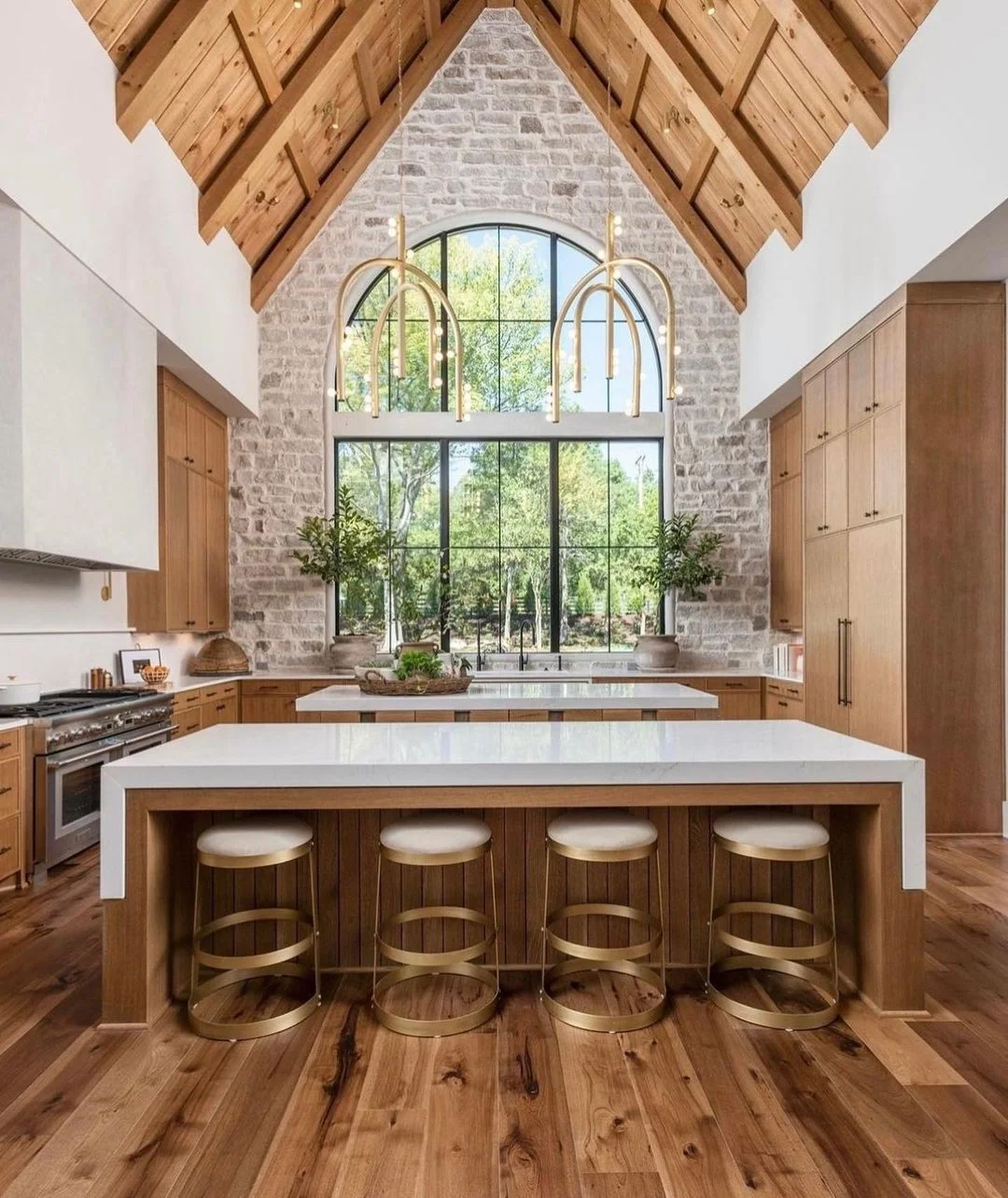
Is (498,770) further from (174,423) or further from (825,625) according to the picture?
(174,423)

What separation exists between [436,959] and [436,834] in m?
0.37

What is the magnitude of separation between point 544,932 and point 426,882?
0.47 meters

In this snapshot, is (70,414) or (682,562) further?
(682,562)

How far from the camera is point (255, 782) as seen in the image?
2.58 meters

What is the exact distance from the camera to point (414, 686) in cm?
445

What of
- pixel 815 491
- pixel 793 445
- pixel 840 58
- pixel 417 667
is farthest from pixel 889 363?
pixel 417 667

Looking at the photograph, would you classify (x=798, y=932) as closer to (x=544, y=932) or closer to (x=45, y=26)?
(x=544, y=932)

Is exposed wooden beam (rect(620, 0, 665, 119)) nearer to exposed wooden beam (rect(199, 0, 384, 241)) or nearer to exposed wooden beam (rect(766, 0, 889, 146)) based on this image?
exposed wooden beam (rect(766, 0, 889, 146))

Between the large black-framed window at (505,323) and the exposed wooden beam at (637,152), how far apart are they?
756 mm

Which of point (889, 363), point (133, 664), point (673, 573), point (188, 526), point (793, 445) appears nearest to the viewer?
point (889, 363)

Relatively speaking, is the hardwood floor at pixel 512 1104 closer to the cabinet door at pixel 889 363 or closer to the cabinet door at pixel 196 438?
the cabinet door at pixel 889 363

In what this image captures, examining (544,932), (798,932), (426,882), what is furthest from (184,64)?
(798,932)

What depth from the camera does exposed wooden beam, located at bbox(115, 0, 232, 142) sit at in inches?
187

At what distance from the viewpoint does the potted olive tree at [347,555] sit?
7.17 m
